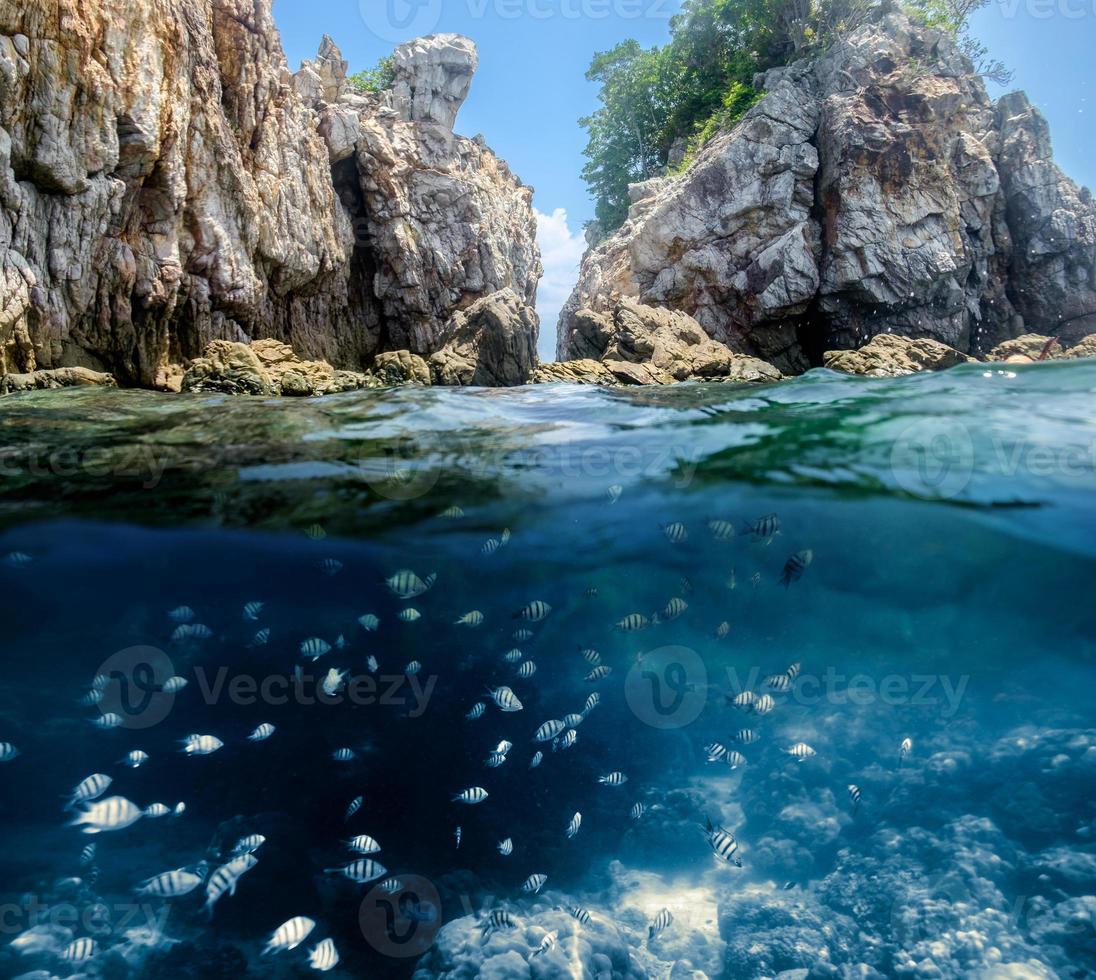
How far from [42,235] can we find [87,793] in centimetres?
1382

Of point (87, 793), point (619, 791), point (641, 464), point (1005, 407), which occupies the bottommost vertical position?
point (619, 791)

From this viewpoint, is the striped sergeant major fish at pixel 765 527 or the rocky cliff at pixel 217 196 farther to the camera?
the rocky cliff at pixel 217 196

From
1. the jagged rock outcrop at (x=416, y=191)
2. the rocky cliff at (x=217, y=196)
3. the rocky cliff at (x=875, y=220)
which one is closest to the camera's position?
the rocky cliff at (x=217, y=196)

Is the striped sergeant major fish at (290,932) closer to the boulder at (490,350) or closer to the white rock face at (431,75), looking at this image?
the boulder at (490,350)

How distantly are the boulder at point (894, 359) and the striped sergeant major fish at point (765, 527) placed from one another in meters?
12.0

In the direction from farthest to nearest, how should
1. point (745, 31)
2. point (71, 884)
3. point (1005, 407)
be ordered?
point (745, 31) → point (1005, 407) → point (71, 884)

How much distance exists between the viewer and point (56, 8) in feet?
44.7

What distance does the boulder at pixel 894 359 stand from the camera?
1969 cm

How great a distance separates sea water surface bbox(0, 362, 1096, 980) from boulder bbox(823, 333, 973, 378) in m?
9.15

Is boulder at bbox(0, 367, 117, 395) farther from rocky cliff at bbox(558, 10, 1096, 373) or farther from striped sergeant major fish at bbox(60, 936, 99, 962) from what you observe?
rocky cliff at bbox(558, 10, 1096, 373)

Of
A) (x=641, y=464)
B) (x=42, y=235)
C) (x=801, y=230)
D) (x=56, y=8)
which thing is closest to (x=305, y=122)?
(x=56, y=8)


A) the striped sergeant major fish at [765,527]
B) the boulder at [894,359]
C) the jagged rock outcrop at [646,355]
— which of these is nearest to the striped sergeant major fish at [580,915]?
the striped sergeant major fish at [765,527]

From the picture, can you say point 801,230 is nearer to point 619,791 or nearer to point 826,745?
point 826,745

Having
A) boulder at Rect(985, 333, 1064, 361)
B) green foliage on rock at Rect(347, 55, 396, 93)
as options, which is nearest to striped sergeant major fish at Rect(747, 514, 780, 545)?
boulder at Rect(985, 333, 1064, 361)
